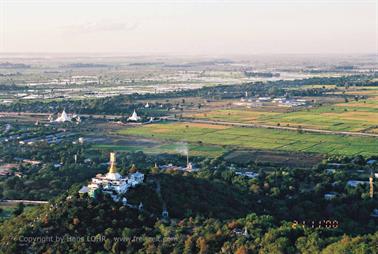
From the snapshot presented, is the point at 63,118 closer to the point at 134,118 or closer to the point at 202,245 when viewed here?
the point at 134,118

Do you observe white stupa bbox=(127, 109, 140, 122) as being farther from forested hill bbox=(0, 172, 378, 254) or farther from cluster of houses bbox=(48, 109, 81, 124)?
forested hill bbox=(0, 172, 378, 254)

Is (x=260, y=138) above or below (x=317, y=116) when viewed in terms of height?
above

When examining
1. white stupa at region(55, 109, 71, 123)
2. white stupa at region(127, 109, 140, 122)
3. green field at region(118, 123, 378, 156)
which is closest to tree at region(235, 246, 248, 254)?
green field at region(118, 123, 378, 156)

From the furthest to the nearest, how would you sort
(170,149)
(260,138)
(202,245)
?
(260,138)
(170,149)
(202,245)

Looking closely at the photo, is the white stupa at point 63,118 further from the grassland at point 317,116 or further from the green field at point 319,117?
the green field at point 319,117

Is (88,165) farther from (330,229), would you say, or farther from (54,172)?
(330,229)

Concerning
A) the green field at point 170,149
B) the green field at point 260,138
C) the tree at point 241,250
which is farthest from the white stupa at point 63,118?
the tree at point 241,250

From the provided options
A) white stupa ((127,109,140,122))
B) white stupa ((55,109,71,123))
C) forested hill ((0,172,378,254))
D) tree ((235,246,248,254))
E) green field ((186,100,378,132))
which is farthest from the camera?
white stupa ((55,109,71,123))

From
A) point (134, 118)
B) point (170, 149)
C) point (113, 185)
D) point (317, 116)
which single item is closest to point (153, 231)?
point (113, 185)
